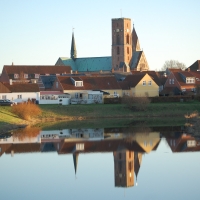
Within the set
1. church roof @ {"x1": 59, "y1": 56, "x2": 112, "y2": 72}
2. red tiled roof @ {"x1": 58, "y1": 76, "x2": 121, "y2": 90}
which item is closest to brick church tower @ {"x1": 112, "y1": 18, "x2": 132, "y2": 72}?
church roof @ {"x1": 59, "y1": 56, "x2": 112, "y2": 72}

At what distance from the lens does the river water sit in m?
22.3

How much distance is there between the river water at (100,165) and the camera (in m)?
22.3

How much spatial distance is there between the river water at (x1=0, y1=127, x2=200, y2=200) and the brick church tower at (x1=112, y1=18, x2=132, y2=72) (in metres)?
73.2

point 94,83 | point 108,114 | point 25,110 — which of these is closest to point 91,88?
point 94,83

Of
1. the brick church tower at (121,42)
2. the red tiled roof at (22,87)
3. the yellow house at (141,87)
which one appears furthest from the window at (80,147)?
the brick church tower at (121,42)

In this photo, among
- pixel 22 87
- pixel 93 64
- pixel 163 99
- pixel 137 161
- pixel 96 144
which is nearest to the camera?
pixel 137 161

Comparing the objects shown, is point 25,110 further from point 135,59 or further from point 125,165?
point 135,59

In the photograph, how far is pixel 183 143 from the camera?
35.1 meters

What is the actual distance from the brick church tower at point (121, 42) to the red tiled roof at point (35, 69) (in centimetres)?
1975

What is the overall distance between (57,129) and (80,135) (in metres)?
4.78

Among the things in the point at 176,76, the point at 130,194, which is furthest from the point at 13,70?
the point at 130,194

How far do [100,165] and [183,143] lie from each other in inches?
346

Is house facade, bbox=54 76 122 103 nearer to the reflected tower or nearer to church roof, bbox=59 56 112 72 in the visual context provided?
→ the reflected tower

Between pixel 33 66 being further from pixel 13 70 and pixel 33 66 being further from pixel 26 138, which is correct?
pixel 26 138
